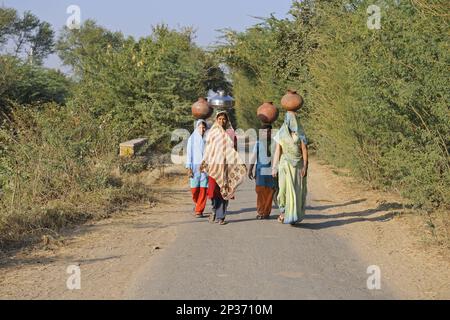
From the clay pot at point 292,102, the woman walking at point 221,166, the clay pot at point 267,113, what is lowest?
the woman walking at point 221,166

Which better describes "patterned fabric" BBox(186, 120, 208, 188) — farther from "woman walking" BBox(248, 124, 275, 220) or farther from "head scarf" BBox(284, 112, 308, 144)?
"head scarf" BBox(284, 112, 308, 144)

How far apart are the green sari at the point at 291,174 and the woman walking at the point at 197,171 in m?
1.47

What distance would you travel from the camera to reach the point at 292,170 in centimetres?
953

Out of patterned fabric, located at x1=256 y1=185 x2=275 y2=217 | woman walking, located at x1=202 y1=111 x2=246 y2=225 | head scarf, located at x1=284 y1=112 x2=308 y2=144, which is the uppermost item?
head scarf, located at x1=284 y1=112 x2=308 y2=144

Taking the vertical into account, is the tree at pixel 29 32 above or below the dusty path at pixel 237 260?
above

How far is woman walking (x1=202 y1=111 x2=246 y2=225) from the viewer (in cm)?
992

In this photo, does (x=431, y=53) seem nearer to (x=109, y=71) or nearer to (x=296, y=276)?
(x=296, y=276)

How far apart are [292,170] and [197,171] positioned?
184cm

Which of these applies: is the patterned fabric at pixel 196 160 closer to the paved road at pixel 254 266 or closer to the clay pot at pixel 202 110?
the clay pot at pixel 202 110

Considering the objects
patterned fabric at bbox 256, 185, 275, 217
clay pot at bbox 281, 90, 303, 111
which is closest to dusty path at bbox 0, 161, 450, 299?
patterned fabric at bbox 256, 185, 275, 217

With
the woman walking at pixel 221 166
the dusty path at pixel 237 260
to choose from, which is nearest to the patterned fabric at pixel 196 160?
the woman walking at pixel 221 166

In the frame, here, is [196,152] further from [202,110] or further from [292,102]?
[292,102]

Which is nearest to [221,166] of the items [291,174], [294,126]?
[291,174]

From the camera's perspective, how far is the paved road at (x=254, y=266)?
5973mm
